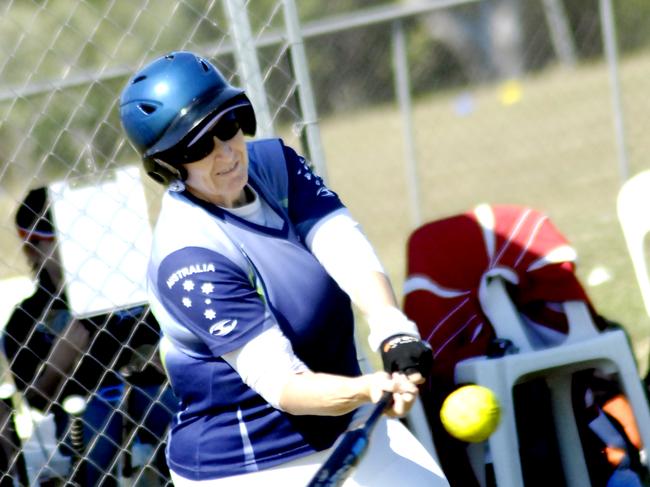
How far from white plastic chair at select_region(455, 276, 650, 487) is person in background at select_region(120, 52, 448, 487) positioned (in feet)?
3.01

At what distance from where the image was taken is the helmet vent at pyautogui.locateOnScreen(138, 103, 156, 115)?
284 cm

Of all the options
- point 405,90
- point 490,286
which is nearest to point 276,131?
point 490,286

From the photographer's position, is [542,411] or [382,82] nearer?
[542,411]

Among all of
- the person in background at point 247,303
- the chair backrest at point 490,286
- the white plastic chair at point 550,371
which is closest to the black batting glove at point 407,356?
the person in background at point 247,303

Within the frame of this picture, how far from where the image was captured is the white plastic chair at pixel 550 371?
393cm

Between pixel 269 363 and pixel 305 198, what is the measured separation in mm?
534

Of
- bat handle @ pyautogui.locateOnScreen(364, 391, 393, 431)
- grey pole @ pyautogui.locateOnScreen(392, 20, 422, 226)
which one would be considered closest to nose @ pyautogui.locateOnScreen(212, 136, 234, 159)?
bat handle @ pyautogui.locateOnScreen(364, 391, 393, 431)

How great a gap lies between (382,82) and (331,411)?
11.1 meters

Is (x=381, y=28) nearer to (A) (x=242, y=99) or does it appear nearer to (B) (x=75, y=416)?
(B) (x=75, y=416)

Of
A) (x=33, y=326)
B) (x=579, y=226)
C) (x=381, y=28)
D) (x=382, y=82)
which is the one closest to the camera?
(x=33, y=326)

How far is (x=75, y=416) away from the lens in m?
4.08

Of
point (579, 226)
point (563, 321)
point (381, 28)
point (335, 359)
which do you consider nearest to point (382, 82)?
point (381, 28)

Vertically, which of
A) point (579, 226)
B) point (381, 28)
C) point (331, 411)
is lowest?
point (331, 411)

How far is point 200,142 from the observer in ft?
9.25
